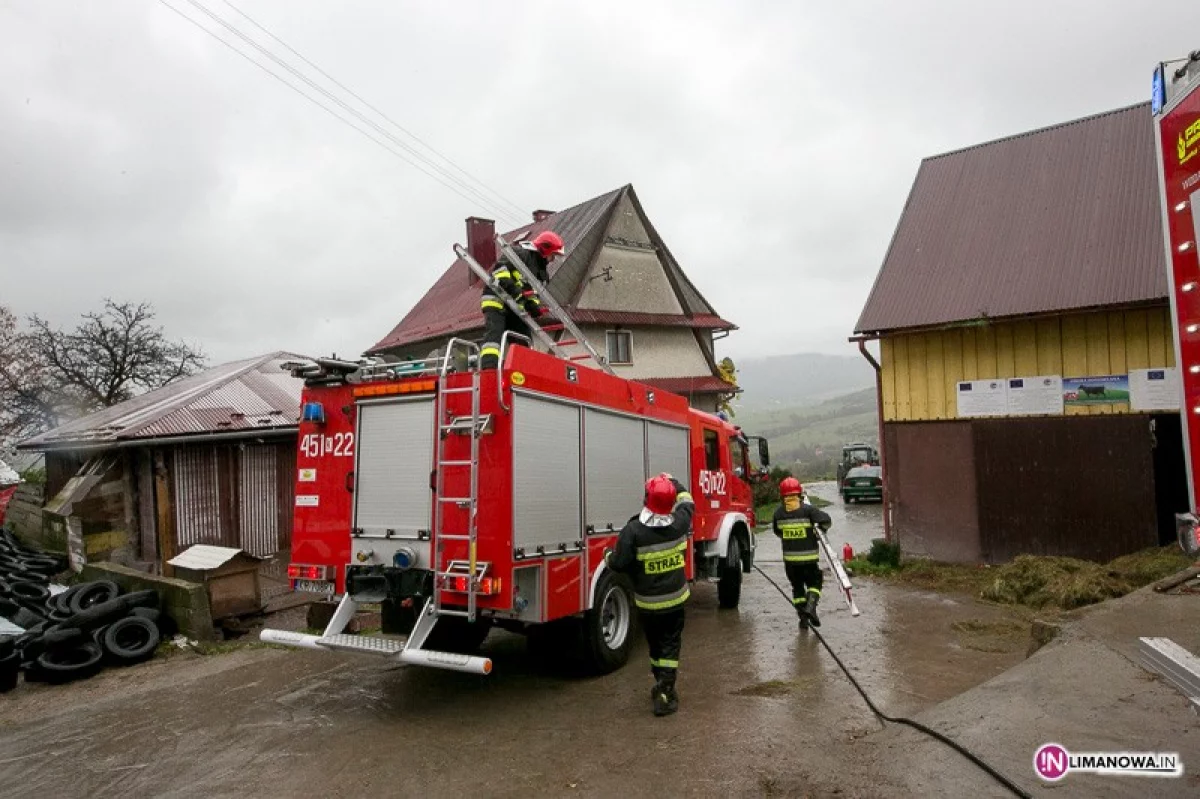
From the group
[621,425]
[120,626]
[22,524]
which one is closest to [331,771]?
[621,425]

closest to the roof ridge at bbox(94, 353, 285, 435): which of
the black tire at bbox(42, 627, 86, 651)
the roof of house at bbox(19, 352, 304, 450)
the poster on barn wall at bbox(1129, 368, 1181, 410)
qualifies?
the roof of house at bbox(19, 352, 304, 450)

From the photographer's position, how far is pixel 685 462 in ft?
29.1

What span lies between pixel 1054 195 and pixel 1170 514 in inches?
202

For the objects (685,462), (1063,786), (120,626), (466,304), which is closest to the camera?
(1063,786)

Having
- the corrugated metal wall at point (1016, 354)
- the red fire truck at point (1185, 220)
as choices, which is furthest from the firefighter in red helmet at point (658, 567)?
the corrugated metal wall at point (1016, 354)

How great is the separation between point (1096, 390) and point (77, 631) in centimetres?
1276

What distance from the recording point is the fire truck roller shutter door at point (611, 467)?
6.68 m

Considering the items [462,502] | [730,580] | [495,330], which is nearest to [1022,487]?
[730,580]

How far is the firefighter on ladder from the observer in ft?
22.5

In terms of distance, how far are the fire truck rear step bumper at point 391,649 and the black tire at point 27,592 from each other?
6.32 meters

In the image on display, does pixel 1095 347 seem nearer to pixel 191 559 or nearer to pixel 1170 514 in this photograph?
pixel 1170 514

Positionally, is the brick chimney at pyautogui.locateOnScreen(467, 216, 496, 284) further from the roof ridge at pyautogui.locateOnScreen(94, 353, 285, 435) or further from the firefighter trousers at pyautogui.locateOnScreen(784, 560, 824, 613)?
the firefighter trousers at pyautogui.locateOnScreen(784, 560, 824, 613)

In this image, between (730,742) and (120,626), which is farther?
(120,626)

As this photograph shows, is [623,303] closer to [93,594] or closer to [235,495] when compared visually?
[235,495]
